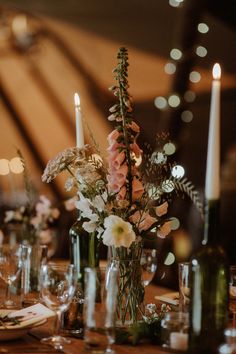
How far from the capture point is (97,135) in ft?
17.1

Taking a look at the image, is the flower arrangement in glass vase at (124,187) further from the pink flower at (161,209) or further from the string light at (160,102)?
the string light at (160,102)

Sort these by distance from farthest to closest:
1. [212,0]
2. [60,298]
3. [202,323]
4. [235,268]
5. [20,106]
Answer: [20,106], [212,0], [235,268], [60,298], [202,323]

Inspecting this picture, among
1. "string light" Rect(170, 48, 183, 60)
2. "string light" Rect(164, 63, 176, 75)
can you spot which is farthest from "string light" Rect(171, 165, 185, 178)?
"string light" Rect(164, 63, 176, 75)

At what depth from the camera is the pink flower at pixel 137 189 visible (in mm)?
1643

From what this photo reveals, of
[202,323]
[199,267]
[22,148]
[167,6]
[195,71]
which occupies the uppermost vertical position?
[167,6]

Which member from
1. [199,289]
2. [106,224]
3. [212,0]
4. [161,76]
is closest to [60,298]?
[106,224]

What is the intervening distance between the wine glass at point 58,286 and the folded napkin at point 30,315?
10 cm

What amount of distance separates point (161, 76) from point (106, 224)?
3.59 meters

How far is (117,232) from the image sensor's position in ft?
5.05

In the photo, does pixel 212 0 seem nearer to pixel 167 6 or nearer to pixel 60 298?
pixel 167 6

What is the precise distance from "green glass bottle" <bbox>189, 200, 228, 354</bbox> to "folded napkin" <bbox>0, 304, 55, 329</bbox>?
0.43 m

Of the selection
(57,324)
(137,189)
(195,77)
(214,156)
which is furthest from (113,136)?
(195,77)

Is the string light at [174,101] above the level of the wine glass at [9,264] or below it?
above

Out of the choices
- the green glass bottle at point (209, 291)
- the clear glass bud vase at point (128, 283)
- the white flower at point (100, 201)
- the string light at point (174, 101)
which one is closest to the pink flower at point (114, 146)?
the white flower at point (100, 201)
